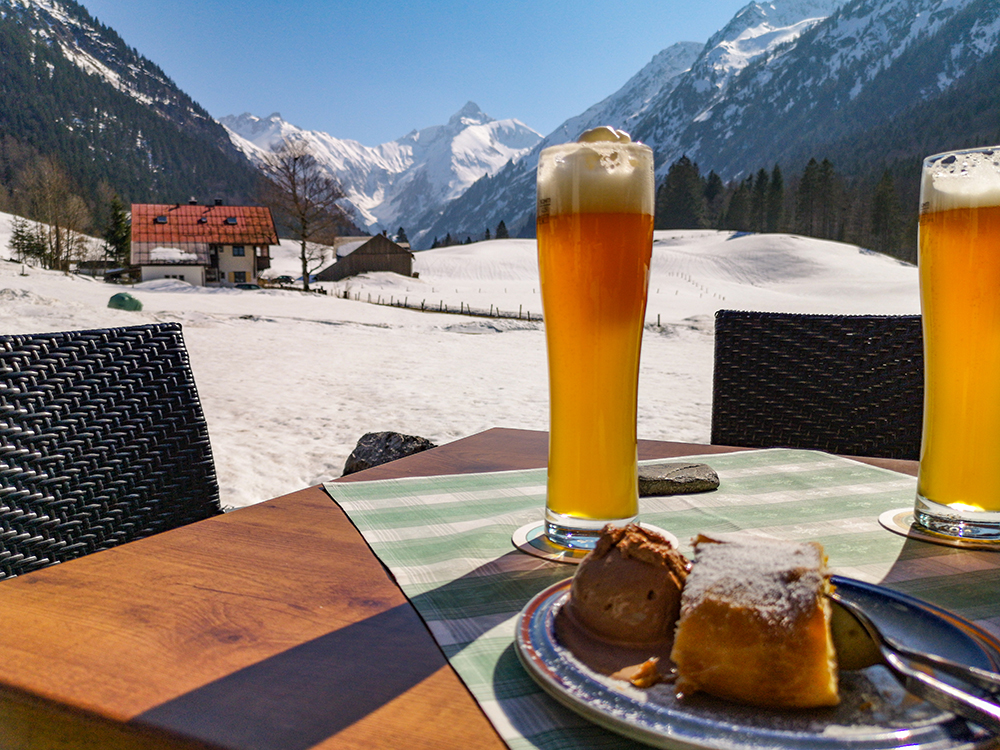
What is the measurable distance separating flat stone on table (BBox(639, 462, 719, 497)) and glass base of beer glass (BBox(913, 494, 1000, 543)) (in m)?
0.30

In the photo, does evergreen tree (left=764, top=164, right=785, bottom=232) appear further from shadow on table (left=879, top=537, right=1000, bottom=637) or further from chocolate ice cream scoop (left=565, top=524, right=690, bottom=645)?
chocolate ice cream scoop (left=565, top=524, right=690, bottom=645)

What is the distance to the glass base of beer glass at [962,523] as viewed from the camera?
85 cm

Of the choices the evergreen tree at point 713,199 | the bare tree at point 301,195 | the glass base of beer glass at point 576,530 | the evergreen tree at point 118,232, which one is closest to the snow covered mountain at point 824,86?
the evergreen tree at point 713,199

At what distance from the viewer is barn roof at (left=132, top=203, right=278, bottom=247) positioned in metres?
32.8

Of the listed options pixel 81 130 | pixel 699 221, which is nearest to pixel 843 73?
pixel 699 221

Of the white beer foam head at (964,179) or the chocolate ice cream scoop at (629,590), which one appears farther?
the white beer foam head at (964,179)

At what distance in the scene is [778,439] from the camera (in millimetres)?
1991

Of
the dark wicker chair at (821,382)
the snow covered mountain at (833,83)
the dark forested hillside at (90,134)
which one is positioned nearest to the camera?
the dark wicker chair at (821,382)

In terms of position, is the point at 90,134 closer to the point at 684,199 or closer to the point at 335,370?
the point at 684,199

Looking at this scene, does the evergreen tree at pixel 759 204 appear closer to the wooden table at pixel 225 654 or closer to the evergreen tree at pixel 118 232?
the evergreen tree at pixel 118 232

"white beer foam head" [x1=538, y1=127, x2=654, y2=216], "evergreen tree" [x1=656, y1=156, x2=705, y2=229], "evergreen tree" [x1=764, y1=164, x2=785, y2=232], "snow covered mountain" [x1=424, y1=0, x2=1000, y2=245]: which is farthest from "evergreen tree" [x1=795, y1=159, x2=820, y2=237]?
"white beer foam head" [x1=538, y1=127, x2=654, y2=216]

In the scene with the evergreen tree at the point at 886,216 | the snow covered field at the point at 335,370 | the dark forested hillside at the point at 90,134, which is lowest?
the snow covered field at the point at 335,370

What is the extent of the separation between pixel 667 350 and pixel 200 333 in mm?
8013

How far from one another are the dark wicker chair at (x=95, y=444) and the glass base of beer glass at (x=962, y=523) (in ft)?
4.42
